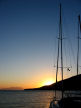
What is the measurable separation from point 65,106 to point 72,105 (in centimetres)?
94

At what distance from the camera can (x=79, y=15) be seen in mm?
30922

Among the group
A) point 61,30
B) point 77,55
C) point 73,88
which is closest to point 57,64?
point 77,55

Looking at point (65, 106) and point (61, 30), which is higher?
point (61, 30)

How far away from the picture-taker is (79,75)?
31.9 m

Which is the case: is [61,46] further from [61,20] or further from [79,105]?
[79,105]

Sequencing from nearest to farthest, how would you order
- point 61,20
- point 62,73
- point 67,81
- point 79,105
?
point 79,105, point 62,73, point 61,20, point 67,81

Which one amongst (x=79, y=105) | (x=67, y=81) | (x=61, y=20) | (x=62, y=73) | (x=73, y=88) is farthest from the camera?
(x=67, y=81)

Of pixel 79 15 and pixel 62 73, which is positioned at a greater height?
pixel 79 15

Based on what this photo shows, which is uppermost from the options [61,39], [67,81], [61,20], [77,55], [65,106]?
[61,20]

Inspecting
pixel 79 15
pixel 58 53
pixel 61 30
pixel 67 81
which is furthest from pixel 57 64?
pixel 67 81

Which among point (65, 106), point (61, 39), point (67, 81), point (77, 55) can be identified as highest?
point (61, 39)

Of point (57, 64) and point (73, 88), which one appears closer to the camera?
point (57, 64)

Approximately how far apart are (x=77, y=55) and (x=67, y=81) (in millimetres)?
23608

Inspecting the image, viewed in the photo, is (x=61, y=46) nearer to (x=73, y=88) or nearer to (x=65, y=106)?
(x=65, y=106)
